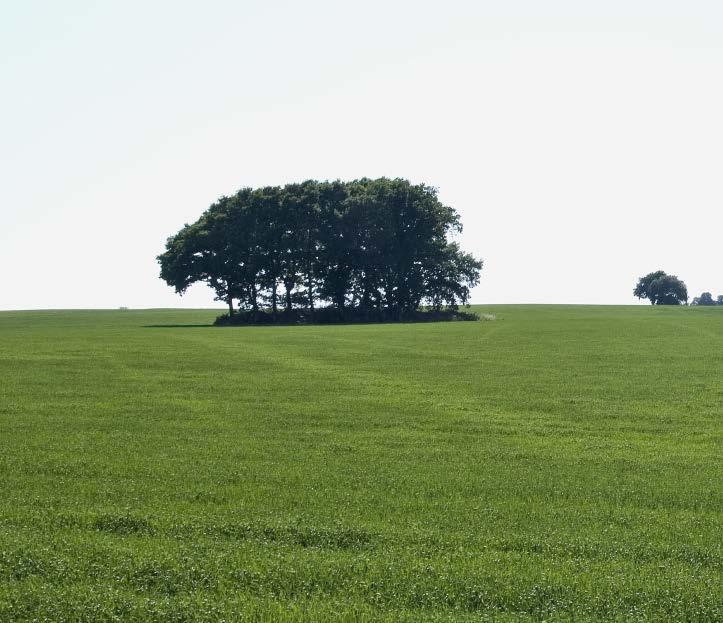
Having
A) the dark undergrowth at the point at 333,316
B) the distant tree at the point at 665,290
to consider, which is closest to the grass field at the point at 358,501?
the dark undergrowth at the point at 333,316

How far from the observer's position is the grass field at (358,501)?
8586 millimetres

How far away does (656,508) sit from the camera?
12156 mm

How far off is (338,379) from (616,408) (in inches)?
432

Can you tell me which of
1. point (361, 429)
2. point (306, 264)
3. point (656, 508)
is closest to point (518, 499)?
point (656, 508)

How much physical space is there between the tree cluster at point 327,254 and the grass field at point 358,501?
65.8 m

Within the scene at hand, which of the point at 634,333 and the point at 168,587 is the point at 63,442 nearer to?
A: the point at 168,587

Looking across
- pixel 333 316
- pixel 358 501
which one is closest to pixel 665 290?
pixel 333 316

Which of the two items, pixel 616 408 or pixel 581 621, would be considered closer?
pixel 581 621

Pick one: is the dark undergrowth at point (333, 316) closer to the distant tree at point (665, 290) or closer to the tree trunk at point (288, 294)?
the tree trunk at point (288, 294)

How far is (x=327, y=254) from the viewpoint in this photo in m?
94.8

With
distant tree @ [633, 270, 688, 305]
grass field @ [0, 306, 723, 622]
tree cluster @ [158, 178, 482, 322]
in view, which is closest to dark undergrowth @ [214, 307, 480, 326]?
tree cluster @ [158, 178, 482, 322]

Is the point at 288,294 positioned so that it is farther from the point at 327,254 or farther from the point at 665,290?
the point at 665,290

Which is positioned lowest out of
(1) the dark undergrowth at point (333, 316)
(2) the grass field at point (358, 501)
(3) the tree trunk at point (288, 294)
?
(2) the grass field at point (358, 501)

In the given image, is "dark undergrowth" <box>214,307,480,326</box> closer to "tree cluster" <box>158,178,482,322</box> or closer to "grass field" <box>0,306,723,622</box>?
"tree cluster" <box>158,178,482,322</box>
